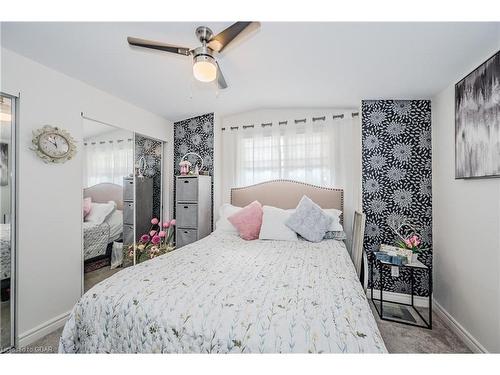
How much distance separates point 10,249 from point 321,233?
2748mm

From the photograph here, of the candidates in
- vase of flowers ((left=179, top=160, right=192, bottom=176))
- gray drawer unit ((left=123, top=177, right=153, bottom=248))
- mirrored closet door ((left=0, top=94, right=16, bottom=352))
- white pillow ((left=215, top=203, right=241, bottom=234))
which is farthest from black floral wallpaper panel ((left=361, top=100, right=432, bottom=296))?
mirrored closet door ((left=0, top=94, right=16, bottom=352))

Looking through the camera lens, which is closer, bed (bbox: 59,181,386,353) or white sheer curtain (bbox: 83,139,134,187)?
bed (bbox: 59,181,386,353)

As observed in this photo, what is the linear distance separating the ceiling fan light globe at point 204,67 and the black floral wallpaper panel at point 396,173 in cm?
207

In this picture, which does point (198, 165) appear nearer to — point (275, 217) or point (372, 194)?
point (275, 217)

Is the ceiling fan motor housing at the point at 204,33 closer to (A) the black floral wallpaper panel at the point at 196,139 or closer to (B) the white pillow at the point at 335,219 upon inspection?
(A) the black floral wallpaper panel at the point at 196,139

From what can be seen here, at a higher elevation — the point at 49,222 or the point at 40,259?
the point at 49,222

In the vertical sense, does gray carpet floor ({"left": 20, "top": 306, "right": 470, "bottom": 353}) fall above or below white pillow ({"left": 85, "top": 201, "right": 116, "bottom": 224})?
below

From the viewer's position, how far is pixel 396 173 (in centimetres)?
268

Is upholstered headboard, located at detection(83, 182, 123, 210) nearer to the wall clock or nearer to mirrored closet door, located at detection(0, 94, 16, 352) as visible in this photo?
the wall clock

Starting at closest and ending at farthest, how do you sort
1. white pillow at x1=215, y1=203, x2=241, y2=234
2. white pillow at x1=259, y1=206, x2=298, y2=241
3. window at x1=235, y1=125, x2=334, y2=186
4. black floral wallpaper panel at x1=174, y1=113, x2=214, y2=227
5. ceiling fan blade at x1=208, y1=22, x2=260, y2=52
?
ceiling fan blade at x1=208, y1=22, x2=260, y2=52 < white pillow at x1=259, y1=206, x2=298, y2=241 < white pillow at x1=215, y1=203, x2=241, y2=234 < window at x1=235, y1=125, x2=334, y2=186 < black floral wallpaper panel at x1=174, y1=113, x2=214, y2=227

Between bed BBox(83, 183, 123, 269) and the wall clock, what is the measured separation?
407 millimetres

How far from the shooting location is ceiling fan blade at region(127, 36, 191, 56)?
1405 mm
